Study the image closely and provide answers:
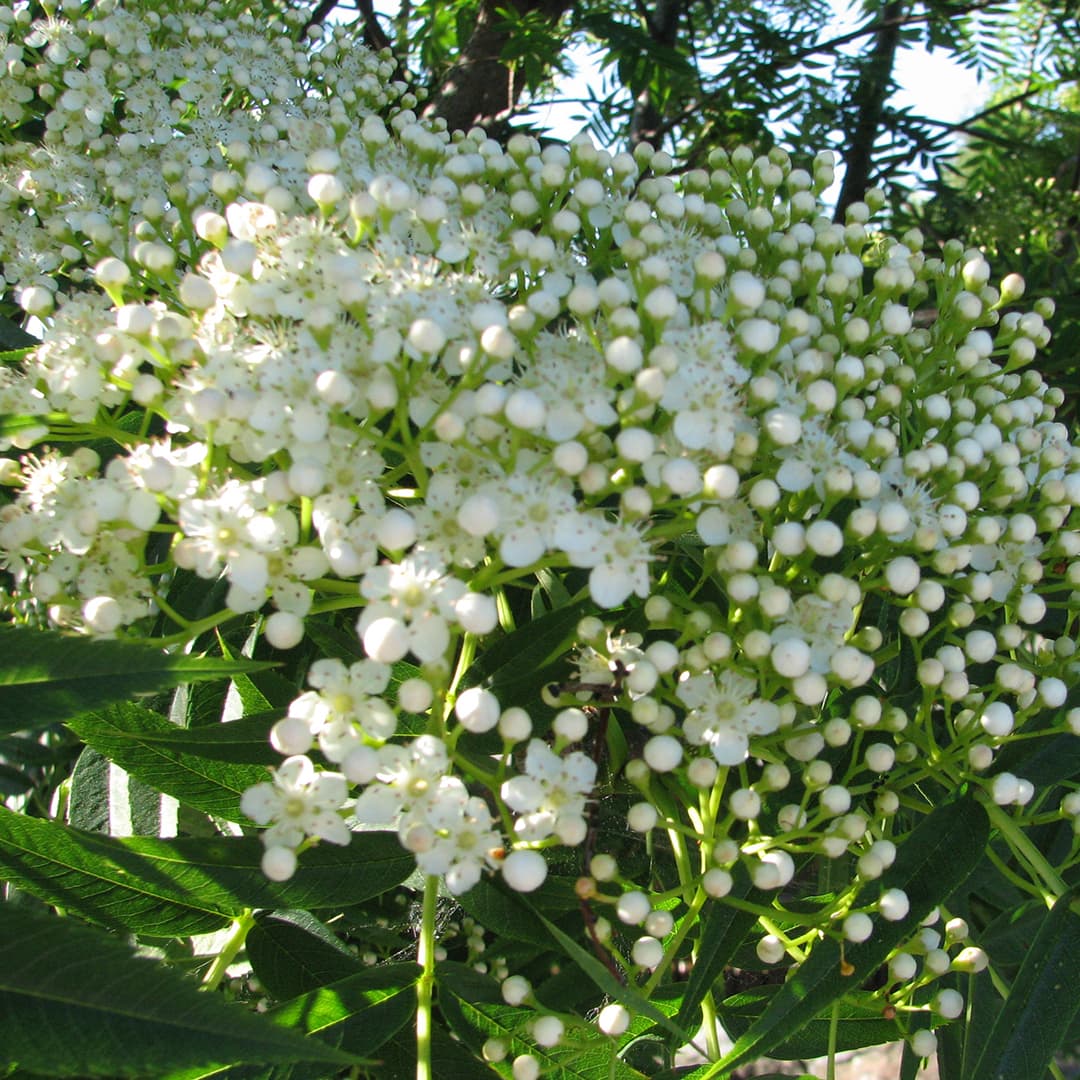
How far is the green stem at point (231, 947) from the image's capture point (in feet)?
4.08

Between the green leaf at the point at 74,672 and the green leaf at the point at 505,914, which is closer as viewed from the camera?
the green leaf at the point at 74,672

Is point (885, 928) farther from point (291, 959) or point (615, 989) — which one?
point (291, 959)

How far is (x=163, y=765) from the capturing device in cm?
123

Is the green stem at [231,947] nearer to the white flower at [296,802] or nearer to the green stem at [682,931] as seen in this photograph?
the white flower at [296,802]

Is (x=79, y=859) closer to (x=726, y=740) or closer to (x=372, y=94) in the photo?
(x=726, y=740)

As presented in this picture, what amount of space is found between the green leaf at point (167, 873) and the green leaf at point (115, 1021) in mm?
164

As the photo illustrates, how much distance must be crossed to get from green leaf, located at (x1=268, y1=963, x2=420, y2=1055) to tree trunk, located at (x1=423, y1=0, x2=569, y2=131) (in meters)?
2.10

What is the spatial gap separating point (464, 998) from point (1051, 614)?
0.94 m

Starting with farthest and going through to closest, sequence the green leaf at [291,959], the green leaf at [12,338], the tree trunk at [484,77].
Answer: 1. the tree trunk at [484,77]
2. the green leaf at [12,338]
3. the green leaf at [291,959]

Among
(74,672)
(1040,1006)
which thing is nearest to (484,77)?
(74,672)

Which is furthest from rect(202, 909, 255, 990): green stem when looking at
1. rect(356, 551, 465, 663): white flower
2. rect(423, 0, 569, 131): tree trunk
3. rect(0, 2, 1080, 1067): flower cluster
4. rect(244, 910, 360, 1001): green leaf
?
rect(423, 0, 569, 131): tree trunk

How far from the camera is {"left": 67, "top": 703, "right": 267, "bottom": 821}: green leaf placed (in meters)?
1.20

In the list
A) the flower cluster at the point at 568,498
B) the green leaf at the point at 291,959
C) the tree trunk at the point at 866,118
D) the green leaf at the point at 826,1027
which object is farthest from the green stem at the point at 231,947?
the tree trunk at the point at 866,118

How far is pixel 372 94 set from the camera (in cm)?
196
